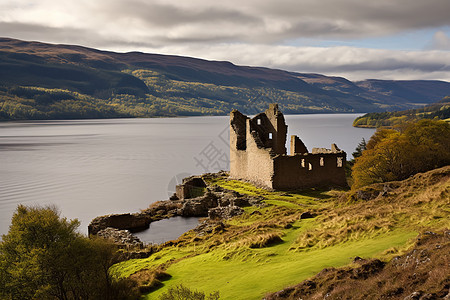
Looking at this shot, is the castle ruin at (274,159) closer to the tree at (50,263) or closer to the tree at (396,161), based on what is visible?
the tree at (396,161)

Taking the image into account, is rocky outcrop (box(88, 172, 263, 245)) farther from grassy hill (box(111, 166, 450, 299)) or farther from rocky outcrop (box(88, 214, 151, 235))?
grassy hill (box(111, 166, 450, 299))

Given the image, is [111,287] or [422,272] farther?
[111,287]

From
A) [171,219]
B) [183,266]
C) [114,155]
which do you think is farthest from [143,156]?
[183,266]

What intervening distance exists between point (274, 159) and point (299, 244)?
82.5 ft

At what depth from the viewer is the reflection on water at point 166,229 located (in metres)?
40.1

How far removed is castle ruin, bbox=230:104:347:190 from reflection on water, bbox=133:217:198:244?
10.8 m

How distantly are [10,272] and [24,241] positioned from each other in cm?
152

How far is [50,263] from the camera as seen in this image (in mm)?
19359

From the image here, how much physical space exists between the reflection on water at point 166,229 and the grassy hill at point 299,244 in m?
7.87

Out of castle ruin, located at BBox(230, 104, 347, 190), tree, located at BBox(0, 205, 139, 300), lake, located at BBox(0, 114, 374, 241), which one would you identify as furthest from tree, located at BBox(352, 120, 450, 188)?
tree, located at BBox(0, 205, 139, 300)

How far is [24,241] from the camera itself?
19.8 metres

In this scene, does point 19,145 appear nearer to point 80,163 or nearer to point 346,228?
point 80,163

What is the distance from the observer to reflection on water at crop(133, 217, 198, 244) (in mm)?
40062

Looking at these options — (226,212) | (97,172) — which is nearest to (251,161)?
(226,212)
